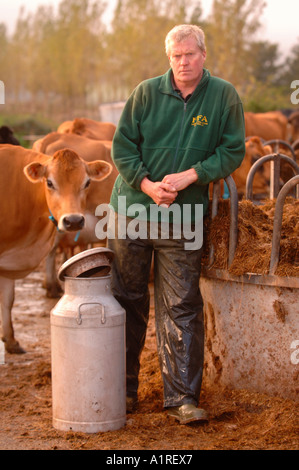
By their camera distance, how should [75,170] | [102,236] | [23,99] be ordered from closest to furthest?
[75,170], [102,236], [23,99]

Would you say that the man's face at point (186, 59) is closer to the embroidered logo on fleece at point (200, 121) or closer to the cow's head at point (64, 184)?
the embroidered logo on fleece at point (200, 121)

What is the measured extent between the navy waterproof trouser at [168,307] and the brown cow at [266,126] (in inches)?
392

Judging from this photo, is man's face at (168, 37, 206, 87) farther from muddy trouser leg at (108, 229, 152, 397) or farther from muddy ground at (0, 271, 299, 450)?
muddy ground at (0, 271, 299, 450)

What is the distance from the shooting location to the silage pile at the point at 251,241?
3.88m

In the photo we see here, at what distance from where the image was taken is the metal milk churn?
3.68m

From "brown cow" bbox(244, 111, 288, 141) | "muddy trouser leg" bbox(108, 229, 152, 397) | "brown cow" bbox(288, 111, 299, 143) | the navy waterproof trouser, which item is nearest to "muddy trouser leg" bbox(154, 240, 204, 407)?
the navy waterproof trouser

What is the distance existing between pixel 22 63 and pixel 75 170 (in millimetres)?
62149

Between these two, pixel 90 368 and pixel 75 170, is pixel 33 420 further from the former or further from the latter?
pixel 75 170

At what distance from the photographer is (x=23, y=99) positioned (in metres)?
76.8

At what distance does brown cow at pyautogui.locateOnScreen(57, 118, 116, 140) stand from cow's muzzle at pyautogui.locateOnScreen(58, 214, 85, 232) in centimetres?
433

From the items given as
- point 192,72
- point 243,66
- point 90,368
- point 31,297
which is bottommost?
point 31,297

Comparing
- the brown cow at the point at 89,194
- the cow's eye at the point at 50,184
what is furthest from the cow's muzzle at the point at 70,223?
the brown cow at the point at 89,194

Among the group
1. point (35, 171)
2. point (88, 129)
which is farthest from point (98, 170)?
point (88, 129)

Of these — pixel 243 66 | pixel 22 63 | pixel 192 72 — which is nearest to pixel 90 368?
pixel 192 72
